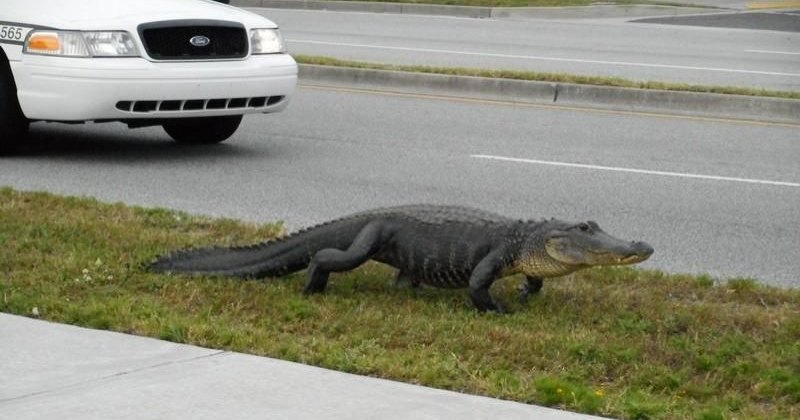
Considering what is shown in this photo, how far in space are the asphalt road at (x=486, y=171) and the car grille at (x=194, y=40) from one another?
810mm

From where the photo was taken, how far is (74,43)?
10.9m

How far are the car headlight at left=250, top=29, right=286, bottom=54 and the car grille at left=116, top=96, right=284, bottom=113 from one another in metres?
0.37

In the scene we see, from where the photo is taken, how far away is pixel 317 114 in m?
14.4

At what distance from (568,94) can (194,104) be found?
5521mm

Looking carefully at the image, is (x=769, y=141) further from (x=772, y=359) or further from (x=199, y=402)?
(x=199, y=402)

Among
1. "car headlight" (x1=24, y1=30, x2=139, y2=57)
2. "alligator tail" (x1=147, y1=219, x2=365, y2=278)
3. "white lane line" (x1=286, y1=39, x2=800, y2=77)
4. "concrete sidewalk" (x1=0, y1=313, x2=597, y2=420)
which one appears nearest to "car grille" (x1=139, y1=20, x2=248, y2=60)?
"car headlight" (x1=24, y1=30, x2=139, y2=57)

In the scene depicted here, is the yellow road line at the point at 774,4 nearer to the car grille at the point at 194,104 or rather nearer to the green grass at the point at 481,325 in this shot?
the car grille at the point at 194,104

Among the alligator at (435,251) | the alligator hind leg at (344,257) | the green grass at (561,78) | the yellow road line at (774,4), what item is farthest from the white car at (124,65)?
the yellow road line at (774,4)

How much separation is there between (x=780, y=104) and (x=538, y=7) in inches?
557

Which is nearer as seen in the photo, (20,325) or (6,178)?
(20,325)

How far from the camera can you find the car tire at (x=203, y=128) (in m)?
12.2

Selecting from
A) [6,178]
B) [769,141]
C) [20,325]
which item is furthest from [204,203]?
[769,141]

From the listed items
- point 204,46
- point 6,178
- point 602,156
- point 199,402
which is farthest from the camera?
point 602,156

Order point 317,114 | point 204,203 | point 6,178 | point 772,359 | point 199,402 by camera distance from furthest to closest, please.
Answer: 1. point 317,114
2. point 6,178
3. point 204,203
4. point 772,359
5. point 199,402
